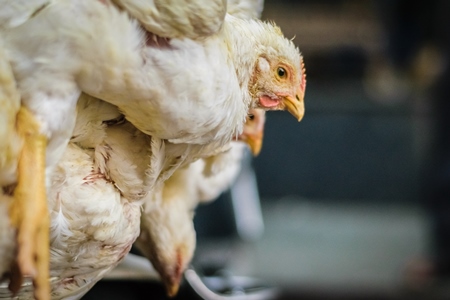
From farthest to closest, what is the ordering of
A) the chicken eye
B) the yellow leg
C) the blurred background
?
the blurred background
the chicken eye
the yellow leg

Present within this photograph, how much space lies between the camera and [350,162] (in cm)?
243

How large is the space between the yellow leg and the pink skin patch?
0.17 meters

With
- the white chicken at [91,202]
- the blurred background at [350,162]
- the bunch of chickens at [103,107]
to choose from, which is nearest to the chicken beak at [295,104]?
the bunch of chickens at [103,107]

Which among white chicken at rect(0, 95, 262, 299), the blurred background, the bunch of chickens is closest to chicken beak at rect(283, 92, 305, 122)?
the bunch of chickens

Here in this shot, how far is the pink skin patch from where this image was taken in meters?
0.42

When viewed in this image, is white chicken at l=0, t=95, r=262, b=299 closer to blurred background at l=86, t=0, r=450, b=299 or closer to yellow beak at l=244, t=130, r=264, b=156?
yellow beak at l=244, t=130, r=264, b=156

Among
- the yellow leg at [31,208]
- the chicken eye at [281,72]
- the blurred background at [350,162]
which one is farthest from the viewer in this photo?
the blurred background at [350,162]

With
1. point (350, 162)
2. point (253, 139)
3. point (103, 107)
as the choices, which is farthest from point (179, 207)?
point (350, 162)

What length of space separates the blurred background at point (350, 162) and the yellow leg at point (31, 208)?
1.52 metres

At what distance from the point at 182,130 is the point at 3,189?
0.30ft

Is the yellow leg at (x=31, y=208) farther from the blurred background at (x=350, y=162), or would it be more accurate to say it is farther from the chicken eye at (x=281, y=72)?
the blurred background at (x=350, y=162)

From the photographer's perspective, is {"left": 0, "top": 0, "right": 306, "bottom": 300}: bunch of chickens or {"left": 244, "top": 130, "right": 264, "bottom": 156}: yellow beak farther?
{"left": 244, "top": 130, "right": 264, "bottom": 156}: yellow beak

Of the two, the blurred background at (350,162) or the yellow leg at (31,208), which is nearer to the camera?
the yellow leg at (31,208)

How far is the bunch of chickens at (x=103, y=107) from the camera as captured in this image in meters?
0.29
